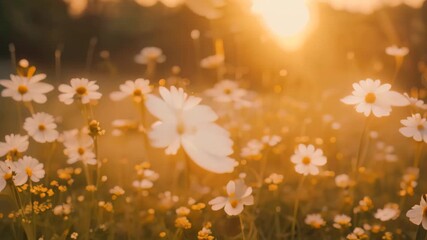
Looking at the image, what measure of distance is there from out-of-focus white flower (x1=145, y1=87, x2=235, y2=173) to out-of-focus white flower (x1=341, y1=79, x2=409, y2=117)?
2.06 feet

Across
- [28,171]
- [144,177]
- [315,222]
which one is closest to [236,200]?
[28,171]

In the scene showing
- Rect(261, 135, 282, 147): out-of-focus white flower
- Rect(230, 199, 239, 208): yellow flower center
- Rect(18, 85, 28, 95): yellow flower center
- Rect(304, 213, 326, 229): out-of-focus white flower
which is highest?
Rect(261, 135, 282, 147): out-of-focus white flower

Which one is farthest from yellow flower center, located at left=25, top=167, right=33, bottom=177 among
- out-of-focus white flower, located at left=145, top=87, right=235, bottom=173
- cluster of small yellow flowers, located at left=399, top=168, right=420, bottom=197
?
cluster of small yellow flowers, located at left=399, top=168, right=420, bottom=197

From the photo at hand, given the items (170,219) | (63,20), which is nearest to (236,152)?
(170,219)

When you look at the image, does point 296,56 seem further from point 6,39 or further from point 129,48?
point 6,39

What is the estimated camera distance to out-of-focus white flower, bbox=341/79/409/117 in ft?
4.05

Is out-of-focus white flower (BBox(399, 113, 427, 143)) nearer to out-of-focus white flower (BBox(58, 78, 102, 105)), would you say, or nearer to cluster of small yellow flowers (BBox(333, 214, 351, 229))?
cluster of small yellow flowers (BBox(333, 214, 351, 229))

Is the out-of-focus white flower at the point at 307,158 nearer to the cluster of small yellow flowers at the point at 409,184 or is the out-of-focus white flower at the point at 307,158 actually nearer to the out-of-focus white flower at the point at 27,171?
the cluster of small yellow flowers at the point at 409,184

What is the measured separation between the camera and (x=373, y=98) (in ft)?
4.23

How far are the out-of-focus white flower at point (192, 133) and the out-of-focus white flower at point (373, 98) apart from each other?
629mm

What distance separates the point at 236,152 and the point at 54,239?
82cm

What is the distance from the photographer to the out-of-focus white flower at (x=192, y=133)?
65 cm

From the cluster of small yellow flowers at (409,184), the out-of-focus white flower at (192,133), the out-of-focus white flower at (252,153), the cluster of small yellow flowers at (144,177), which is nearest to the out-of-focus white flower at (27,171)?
the cluster of small yellow flowers at (144,177)

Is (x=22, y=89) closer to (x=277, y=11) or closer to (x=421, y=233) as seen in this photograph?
(x=421, y=233)
